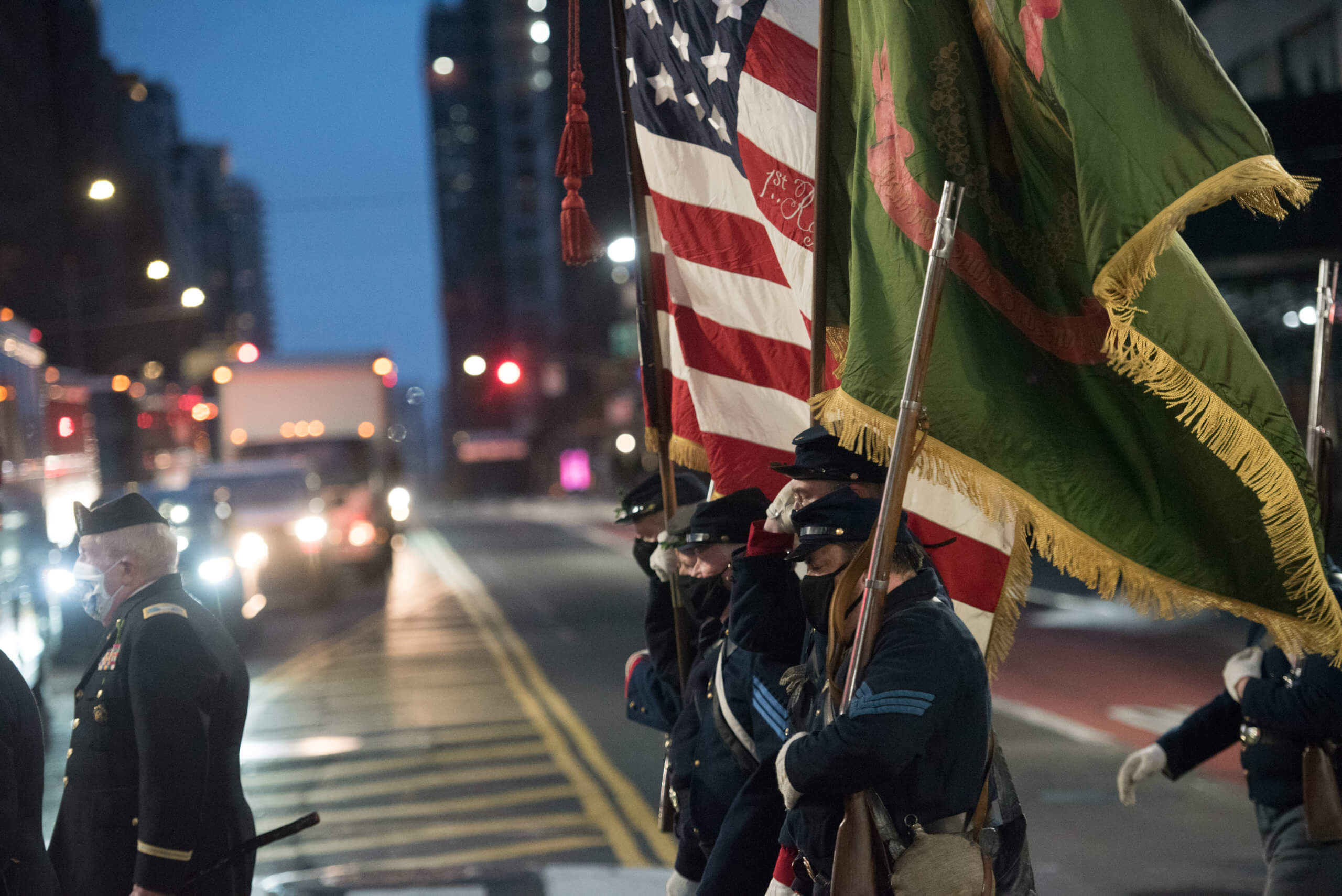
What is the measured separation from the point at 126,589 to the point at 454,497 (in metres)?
141

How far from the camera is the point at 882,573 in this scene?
327 centimetres

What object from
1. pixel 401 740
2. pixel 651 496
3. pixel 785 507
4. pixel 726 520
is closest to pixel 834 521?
pixel 785 507

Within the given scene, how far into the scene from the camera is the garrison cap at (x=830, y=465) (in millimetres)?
3686

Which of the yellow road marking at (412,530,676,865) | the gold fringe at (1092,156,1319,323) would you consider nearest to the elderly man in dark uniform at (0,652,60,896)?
the gold fringe at (1092,156,1319,323)

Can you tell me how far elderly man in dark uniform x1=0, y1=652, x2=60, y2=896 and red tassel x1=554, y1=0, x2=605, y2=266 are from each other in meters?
2.45

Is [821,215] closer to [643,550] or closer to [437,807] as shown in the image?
[643,550]

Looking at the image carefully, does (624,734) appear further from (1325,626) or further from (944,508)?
(1325,626)

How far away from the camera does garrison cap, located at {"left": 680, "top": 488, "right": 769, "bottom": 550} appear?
466 cm

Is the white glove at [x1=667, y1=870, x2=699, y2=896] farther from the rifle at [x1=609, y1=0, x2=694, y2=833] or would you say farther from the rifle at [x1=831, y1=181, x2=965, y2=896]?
the rifle at [x1=831, y1=181, x2=965, y2=896]

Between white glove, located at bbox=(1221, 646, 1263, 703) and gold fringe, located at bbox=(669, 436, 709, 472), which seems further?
gold fringe, located at bbox=(669, 436, 709, 472)

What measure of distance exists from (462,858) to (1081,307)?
19.3ft

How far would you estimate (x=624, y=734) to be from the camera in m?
12.4

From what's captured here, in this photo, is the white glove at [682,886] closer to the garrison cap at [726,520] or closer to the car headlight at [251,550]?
the garrison cap at [726,520]

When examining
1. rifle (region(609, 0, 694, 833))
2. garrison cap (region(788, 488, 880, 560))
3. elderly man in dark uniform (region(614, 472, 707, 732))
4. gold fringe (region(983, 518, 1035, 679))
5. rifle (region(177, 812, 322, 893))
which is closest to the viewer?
garrison cap (region(788, 488, 880, 560))
